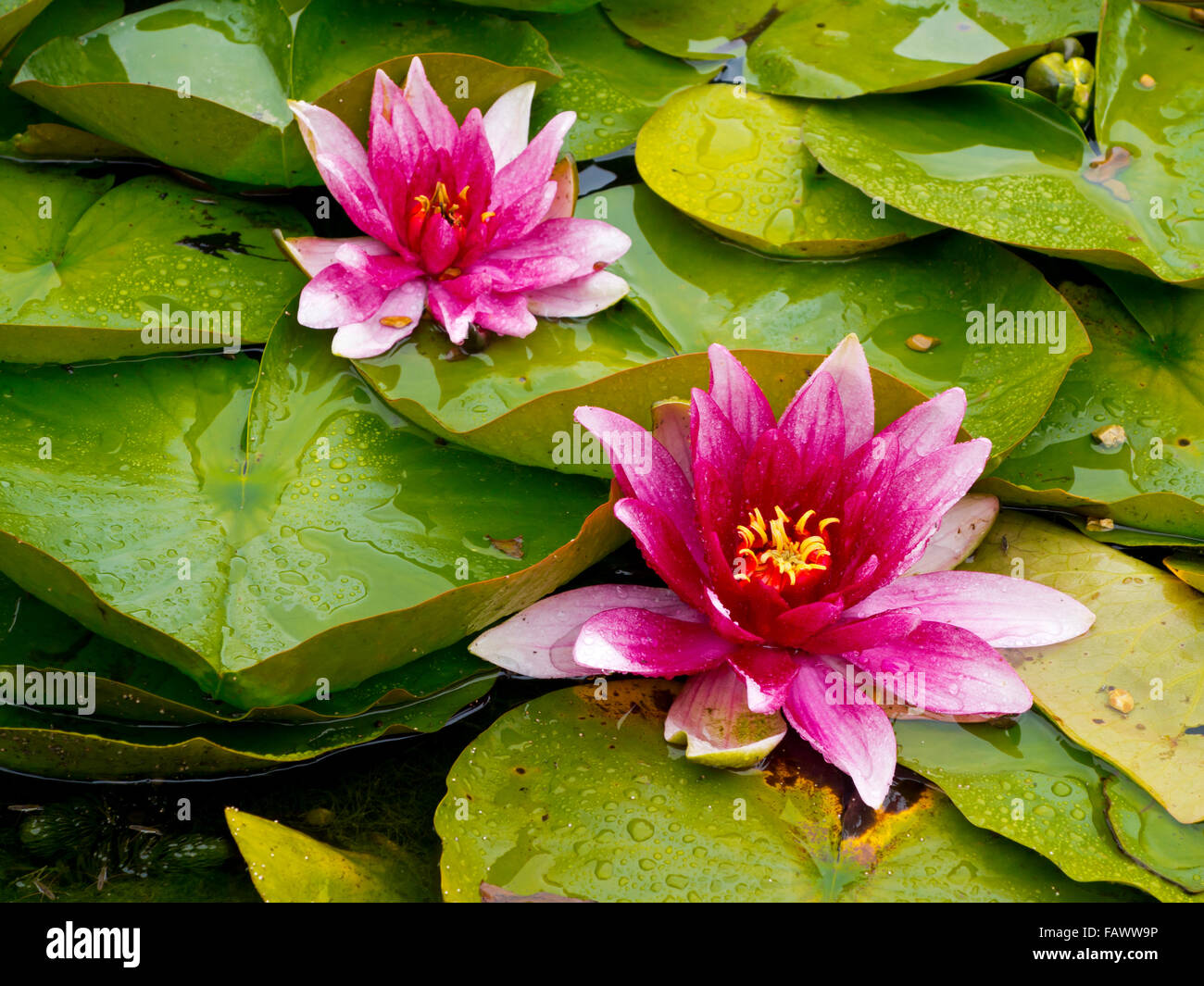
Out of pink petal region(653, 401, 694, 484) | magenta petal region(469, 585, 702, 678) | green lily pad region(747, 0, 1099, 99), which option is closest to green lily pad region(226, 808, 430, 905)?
magenta petal region(469, 585, 702, 678)

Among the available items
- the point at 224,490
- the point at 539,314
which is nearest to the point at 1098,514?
the point at 539,314

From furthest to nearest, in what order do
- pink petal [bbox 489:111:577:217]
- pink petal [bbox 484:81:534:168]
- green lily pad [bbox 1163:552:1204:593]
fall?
pink petal [bbox 484:81:534:168]
pink petal [bbox 489:111:577:217]
green lily pad [bbox 1163:552:1204:593]

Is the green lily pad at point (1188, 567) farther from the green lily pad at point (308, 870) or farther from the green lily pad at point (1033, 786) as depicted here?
the green lily pad at point (308, 870)

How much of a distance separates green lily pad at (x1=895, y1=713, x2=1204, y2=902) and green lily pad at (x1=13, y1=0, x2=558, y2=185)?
6.24 feet

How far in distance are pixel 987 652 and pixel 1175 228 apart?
1297 millimetres

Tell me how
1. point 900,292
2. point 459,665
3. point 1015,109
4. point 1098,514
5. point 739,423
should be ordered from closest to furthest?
1. point 739,423
2. point 459,665
3. point 1098,514
4. point 900,292
5. point 1015,109

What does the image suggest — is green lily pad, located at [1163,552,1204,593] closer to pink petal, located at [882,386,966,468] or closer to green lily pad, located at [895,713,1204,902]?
green lily pad, located at [895,713,1204,902]

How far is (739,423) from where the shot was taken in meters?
1.97

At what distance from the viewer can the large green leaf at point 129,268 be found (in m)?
2.17

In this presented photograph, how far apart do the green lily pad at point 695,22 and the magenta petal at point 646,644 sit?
1806 millimetres

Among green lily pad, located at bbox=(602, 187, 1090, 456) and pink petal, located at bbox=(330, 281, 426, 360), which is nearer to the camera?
pink petal, located at bbox=(330, 281, 426, 360)

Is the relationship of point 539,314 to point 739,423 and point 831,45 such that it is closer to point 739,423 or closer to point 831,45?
point 739,423

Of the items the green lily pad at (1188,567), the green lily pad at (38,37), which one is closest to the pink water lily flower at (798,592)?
the green lily pad at (1188,567)

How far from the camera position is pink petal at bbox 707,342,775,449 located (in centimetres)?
191
